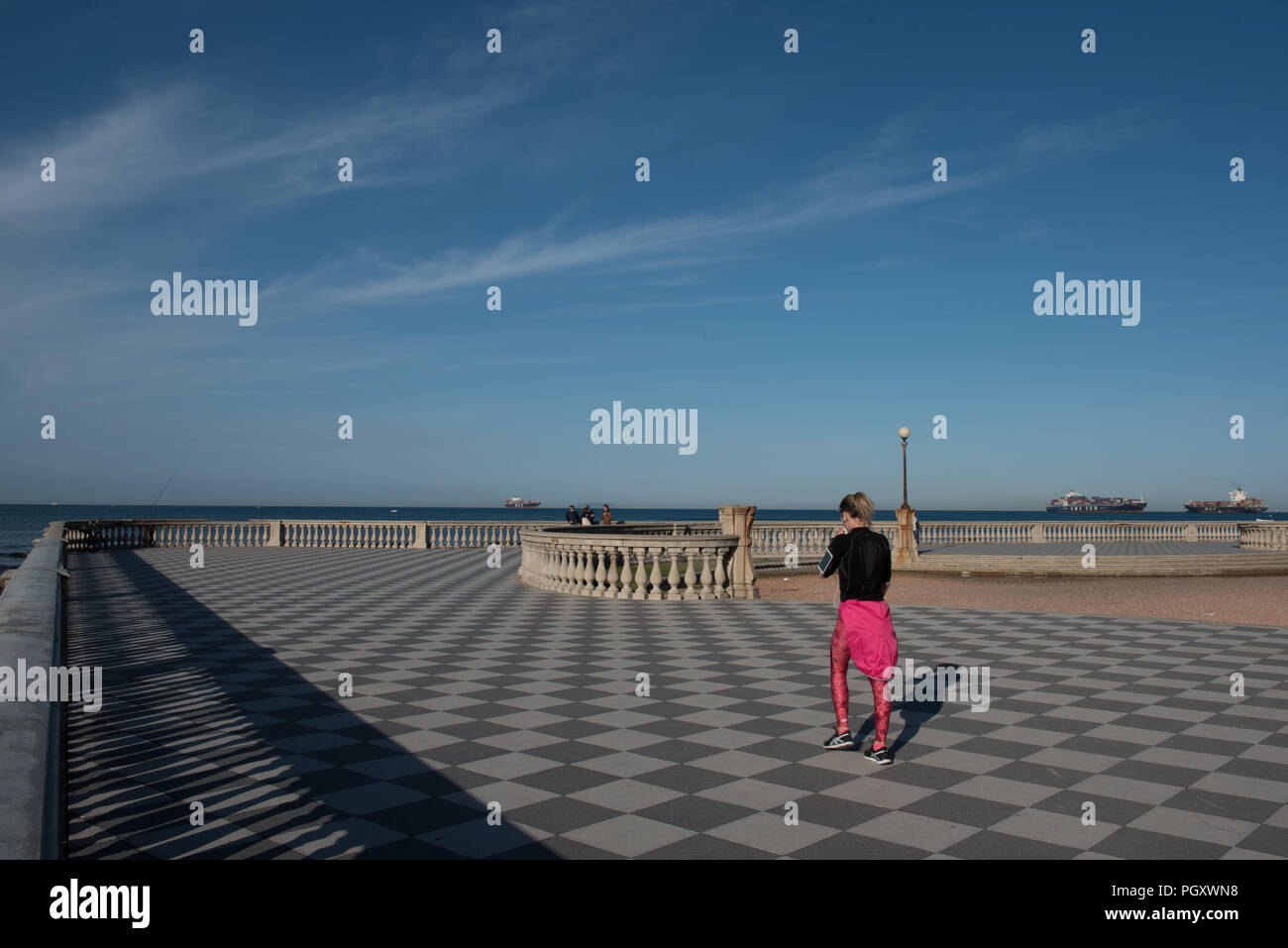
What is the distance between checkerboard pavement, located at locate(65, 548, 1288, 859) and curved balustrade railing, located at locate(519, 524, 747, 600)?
3091 millimetres

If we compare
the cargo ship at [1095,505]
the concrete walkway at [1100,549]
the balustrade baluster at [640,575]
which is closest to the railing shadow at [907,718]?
the balustrade baluster at [640,575]

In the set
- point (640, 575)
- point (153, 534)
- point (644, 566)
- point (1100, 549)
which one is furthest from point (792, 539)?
point (153, 534)

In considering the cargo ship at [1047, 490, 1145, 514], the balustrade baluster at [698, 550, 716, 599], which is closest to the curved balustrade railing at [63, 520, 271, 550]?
the balustrade baluster at [698, 550, 716, 599]

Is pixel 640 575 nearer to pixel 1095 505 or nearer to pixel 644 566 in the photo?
pixel 644 566

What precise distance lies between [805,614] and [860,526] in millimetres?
8589

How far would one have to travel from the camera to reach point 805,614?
14.9 meters

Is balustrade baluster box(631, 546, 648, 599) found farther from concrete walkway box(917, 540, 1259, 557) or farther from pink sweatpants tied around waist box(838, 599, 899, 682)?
concrete walkway box(917, 540, 1259, 557)

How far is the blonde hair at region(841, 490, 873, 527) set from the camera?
6613 millimetres

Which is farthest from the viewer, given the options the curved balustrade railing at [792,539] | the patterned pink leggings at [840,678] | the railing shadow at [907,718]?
the curved balustrade railing at [792,539]

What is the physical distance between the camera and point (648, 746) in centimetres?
670

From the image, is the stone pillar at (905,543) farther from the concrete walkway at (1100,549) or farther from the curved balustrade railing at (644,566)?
the curved balustrade railing at (644,566)

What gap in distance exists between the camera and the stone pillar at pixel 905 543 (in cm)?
2775

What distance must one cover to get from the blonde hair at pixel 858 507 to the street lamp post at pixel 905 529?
21.9 metres
